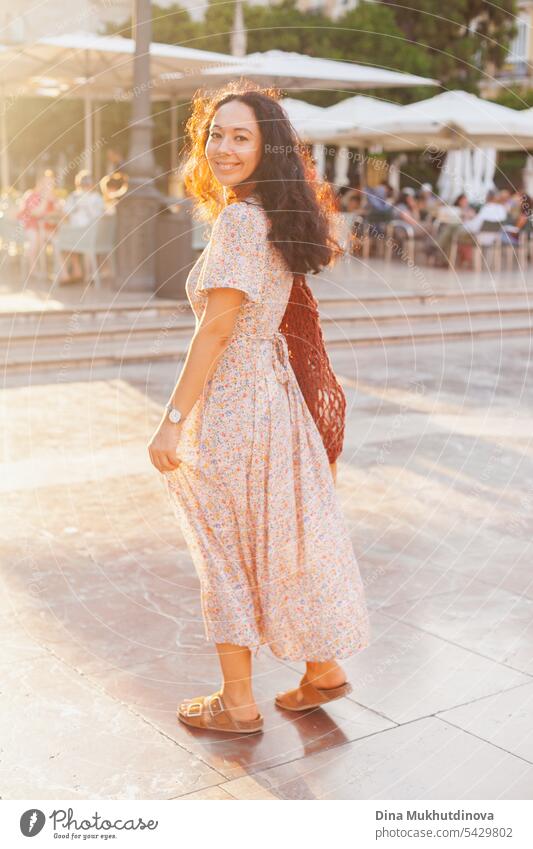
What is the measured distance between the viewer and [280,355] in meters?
3.25

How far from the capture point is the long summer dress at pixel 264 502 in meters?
3.17

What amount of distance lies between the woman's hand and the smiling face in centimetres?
72

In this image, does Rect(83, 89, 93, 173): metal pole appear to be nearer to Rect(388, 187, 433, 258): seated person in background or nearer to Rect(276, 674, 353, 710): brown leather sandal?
Rect(388, 187, 433, 258): seated person in background

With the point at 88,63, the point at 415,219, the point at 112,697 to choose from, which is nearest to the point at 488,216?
the point at 415,219

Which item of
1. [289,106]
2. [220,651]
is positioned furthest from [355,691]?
[289,106]

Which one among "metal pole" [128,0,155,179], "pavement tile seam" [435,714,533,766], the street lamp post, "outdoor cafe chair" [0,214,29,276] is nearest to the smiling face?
"pavement tile seam" [435,714,533,766]

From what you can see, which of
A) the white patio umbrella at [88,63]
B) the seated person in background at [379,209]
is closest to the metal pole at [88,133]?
the white patio umbrella at [88,63]

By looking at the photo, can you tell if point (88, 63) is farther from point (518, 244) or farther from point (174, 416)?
point (174, 416)

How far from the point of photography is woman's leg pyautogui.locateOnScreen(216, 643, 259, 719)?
330 centimetres

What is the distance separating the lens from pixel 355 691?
364 cm

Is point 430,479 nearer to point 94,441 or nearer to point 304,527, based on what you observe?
point 94,441

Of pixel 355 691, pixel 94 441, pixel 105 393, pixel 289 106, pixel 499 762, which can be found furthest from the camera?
pixel 289 106

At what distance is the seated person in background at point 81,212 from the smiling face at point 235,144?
10.2 m

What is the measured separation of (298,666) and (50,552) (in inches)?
60.5
